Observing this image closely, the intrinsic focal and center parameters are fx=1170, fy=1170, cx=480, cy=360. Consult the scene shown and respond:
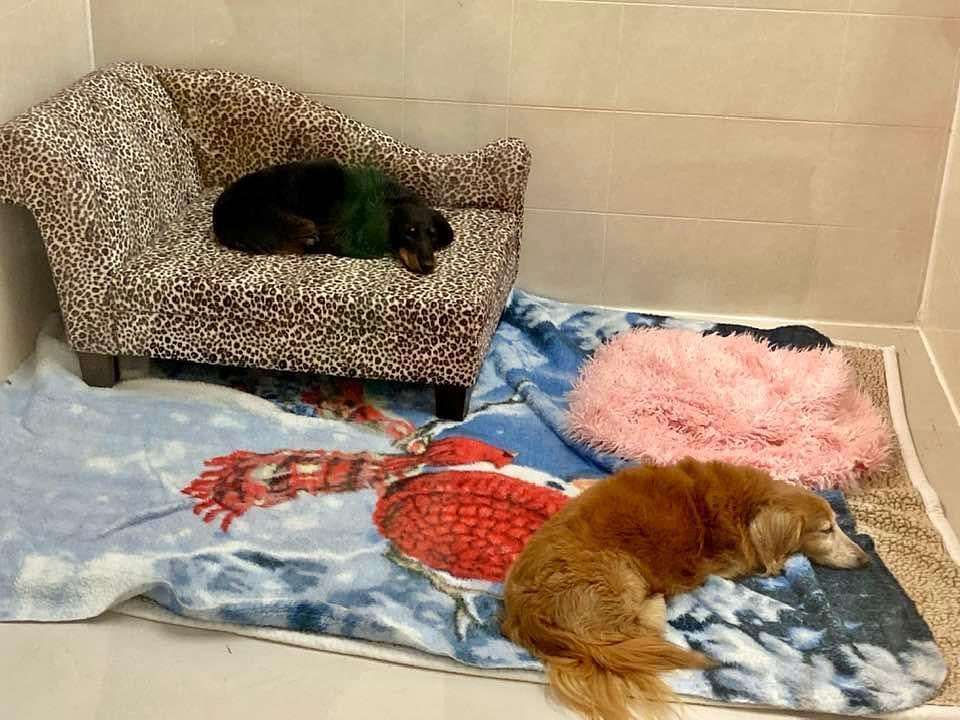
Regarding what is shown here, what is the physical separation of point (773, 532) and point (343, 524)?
905mm

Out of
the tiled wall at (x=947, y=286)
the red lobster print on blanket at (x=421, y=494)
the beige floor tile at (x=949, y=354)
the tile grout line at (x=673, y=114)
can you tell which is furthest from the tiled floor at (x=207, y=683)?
the tile grout line at (x=673, y=114)

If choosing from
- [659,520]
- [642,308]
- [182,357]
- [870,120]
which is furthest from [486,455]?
[870,120]

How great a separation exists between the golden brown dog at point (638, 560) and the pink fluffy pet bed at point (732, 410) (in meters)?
0.29

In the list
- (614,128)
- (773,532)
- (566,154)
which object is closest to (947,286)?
(614,128)

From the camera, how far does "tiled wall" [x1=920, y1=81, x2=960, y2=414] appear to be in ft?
10.2

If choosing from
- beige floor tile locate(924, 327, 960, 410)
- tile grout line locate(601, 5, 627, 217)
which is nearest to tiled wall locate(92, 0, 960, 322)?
tile grout line locate(601, 5, 627, 217)

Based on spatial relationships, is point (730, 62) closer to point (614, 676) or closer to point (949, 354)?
point (949, 354)

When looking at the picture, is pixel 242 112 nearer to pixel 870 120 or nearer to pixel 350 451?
pixel 350 451

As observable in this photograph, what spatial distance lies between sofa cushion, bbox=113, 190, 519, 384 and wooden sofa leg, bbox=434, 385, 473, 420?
0.18 feet

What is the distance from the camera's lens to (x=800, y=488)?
2.51 meters

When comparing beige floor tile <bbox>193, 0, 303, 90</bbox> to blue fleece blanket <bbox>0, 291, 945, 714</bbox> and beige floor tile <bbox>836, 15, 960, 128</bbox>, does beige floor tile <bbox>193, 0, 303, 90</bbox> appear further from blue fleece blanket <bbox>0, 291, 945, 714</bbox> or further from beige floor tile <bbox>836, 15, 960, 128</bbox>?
beige floor tile <bbox>836, 15, 960, 128</bbox>

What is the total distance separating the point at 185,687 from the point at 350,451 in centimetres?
80

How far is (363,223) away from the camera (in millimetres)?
3113

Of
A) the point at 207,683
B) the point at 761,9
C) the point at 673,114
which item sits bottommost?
the point at 207,683
